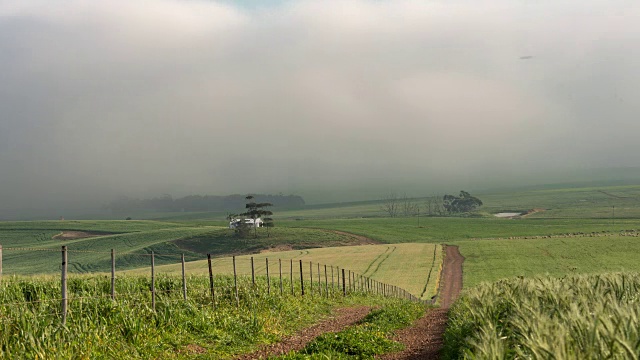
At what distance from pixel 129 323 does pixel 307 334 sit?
6135mm

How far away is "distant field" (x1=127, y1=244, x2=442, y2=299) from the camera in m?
63.9

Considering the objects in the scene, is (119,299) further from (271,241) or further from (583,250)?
(271,241)

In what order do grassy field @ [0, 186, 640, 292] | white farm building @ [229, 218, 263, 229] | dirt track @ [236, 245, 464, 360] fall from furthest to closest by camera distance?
white farm building @ [229, 218, 263, 229] < grassy field @ [0, 186, 640, 292] < dirt track @ [236, 245, 464, 360]

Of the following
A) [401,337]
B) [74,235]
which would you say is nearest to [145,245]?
[74,235]

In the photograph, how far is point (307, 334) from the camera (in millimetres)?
18812

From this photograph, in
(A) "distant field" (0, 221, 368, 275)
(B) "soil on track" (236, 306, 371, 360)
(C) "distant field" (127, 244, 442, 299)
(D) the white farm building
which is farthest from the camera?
(D) the white farm building

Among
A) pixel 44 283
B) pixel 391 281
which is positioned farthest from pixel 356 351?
pixel 391 281

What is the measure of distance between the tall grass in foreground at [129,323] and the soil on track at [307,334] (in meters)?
0.50

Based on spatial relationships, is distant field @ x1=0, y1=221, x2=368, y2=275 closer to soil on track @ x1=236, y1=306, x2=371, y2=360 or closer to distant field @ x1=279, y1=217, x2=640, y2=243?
distant field @ x1=279, y1=217, x2=640, y2=243

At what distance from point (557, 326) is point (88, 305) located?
11740 mm

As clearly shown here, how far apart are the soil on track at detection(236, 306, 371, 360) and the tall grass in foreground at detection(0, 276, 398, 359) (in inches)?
19.6

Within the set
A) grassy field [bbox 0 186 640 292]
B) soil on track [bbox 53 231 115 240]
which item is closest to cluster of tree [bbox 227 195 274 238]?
grassy field [bbox 0 186 640 292]

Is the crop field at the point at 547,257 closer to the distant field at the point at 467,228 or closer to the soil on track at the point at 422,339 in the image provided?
the distant field at the point at 467,228

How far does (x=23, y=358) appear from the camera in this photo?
11328 millimetres
